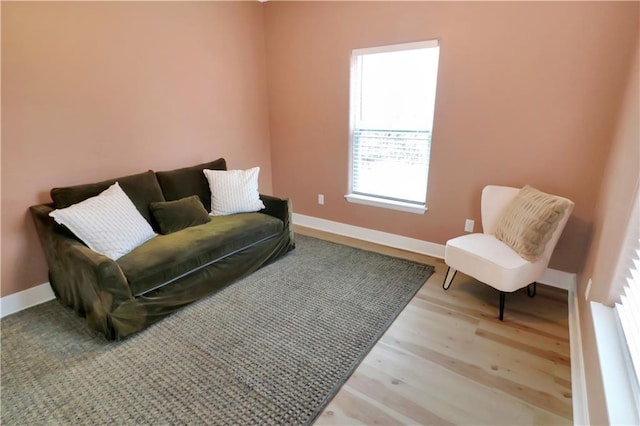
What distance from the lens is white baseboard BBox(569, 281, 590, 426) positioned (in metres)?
1.52

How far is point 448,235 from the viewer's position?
321cm

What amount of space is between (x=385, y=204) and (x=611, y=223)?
1932 mm

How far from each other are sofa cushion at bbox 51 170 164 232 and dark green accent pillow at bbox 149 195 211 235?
2.9 inches

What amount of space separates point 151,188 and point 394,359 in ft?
7.64

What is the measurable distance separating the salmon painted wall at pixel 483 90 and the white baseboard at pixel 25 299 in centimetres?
278

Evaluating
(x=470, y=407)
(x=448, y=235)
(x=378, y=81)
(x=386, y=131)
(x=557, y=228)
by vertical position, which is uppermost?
(x=378, y=81)

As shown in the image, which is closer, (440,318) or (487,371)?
(487,371)

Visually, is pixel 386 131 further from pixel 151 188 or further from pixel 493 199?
pixel 151 188

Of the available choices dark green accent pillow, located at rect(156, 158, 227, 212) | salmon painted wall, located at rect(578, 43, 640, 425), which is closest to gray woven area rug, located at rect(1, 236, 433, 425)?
Result: dark green accent pillow, located at rect(156, 158, 227, 212)

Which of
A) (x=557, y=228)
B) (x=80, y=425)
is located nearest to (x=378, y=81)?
(x=557, y=228)

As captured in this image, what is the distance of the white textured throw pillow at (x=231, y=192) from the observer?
10.3ft

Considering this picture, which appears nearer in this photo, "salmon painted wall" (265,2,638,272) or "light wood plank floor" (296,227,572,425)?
"light wood plank floor" (296,227,572,425)

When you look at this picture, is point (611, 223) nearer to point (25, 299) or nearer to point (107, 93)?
point (107, 93)

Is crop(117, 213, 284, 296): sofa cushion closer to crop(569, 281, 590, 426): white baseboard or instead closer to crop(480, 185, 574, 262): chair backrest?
crop(480, 185, 574, 262): chair backrest
